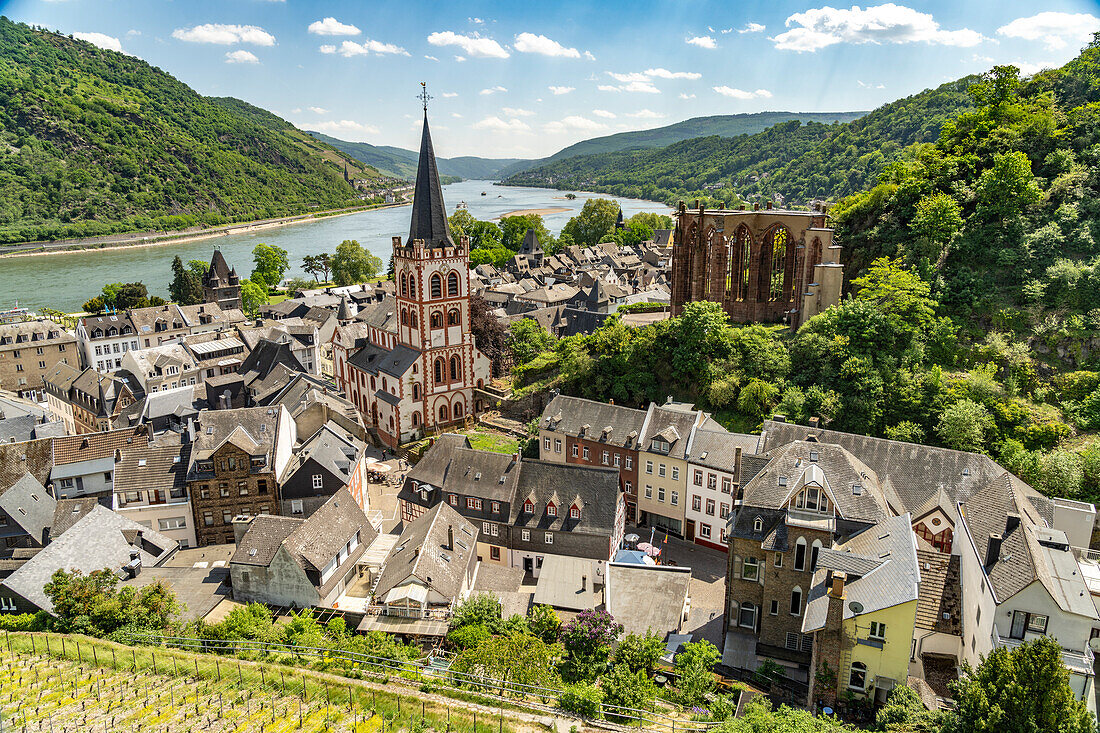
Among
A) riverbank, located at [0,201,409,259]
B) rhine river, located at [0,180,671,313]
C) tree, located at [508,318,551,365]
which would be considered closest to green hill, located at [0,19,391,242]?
riverbank, located at [0,201,409,259]

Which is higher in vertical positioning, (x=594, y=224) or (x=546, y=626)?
(x=594, y=224)

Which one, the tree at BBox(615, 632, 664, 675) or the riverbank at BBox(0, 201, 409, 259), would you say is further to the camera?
the riverbank at BBox(0, 201, 409, 259)

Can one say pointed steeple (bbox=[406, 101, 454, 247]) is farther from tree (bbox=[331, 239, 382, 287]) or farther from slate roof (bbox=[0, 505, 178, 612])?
tree (bbox=[331, 239, 382, 287])

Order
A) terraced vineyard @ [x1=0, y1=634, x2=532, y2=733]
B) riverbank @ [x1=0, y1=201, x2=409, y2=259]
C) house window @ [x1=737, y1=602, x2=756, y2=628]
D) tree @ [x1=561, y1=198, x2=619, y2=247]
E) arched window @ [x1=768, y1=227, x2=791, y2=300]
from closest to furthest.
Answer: terraced vineyard @ [x1=0, y1=634, x2=532, y2=733] → house window @ [x1=737, y1=602, x2=756, y2=628] → arched window @ [x1=768, y1=227, x2=791, y2=300] → tree @ [x1=561, y1=198, x2=619, y2=247] → riverbank @ [x1=0, y1=201, x2=409, y2=259]

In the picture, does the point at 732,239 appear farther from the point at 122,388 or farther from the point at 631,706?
the point at 122,388

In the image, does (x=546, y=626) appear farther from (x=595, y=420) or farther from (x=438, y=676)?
(x=595, y=420)

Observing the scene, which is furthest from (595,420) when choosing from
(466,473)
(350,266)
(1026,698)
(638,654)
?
(350,266)

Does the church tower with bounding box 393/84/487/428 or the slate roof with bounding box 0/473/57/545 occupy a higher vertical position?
the church tower with bounding box 393/84/487/428
